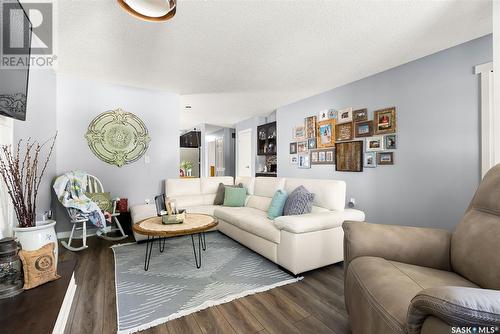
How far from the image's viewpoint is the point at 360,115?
11.7 ft

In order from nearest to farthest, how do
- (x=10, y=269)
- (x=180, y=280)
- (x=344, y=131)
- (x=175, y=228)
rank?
1. (x=10, y=269)
2. (x=180, y=280)
3. (x=175, y=228)
4. (x=344, y=131)

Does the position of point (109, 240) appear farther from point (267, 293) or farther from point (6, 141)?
point (267, 293)

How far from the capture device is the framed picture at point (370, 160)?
133 inches

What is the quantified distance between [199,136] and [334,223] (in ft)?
19.6

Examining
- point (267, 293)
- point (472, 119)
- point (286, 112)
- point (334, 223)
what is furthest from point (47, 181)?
point (472, 119)

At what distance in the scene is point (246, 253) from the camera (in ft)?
9.06

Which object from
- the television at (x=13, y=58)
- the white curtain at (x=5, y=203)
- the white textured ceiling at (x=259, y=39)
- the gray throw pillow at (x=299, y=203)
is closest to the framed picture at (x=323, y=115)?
the white textured ceiling at (x=259, y=39)

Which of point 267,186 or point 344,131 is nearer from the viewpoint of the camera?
point 267,186

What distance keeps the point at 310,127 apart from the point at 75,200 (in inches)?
156

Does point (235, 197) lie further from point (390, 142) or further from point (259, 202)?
point (390, 142)

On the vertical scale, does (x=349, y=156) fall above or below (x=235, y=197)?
above

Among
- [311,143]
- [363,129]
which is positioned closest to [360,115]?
[363,129]

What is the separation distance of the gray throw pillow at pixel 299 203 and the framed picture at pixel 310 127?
2.04m

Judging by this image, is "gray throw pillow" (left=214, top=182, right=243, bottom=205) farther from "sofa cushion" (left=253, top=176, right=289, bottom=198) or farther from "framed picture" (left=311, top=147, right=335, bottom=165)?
"framed picture" (left=311, top=147, right=335, bottom=165)
